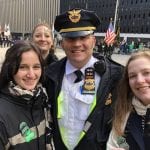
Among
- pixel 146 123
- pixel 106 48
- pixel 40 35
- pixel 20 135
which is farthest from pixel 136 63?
pixel 106 48

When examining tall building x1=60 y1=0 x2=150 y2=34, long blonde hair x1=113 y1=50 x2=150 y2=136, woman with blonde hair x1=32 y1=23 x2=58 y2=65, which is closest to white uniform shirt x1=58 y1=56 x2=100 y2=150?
long blonde hair x1=113 y1=50 x2=150 y2=136

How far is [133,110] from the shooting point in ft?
8.69

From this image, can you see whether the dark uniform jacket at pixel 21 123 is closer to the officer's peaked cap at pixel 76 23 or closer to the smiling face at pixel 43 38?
the officer's peaked cap at pixel 76 23

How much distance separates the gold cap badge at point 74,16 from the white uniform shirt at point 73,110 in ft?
1.24

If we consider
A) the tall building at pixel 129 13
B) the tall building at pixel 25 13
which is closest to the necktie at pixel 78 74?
the tall building at pixel 129 13

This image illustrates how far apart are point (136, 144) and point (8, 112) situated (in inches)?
32.2

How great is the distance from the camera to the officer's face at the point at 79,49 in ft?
10.2

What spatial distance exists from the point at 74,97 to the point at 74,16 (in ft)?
2.12

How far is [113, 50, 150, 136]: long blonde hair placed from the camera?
2.66 meters

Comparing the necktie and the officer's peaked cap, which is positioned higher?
the officer's peaked cap

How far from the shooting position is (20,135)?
2576mm

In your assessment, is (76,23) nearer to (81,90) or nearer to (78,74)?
(78,74)

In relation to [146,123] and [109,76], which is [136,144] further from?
[109,76]

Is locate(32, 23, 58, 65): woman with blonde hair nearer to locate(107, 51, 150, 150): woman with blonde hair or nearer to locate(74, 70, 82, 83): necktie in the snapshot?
locate(74, 70, 82, 83): necktie
